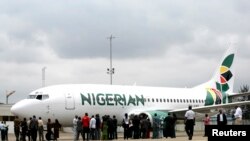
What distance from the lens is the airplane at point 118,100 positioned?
38.2m

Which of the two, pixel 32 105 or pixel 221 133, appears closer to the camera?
pixel 221 133

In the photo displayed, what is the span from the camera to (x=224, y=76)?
55.0 metres

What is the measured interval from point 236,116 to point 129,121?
26.5ft

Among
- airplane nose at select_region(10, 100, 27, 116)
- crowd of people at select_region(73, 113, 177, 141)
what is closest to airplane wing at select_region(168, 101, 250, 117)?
crowd of people at select_region(73, 113, 177, 141)

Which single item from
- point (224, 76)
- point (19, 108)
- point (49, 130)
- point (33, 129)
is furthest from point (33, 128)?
point (224, 76)

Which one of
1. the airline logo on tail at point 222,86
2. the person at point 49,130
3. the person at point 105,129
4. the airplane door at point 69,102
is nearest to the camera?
the person at point 105,129

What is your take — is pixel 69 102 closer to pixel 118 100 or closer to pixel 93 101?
pixel 93 101

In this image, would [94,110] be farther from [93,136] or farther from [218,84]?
[218,84]

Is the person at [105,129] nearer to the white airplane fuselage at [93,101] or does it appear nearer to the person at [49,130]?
the person at [49,130]

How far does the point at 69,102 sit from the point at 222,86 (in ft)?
65.3

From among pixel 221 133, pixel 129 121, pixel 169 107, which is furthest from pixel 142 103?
pixel 221 133

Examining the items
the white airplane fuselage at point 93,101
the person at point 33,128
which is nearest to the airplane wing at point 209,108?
the white airplane fuselage at point 93,101

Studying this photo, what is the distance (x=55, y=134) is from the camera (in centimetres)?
3506

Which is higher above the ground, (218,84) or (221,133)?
(218,84)
